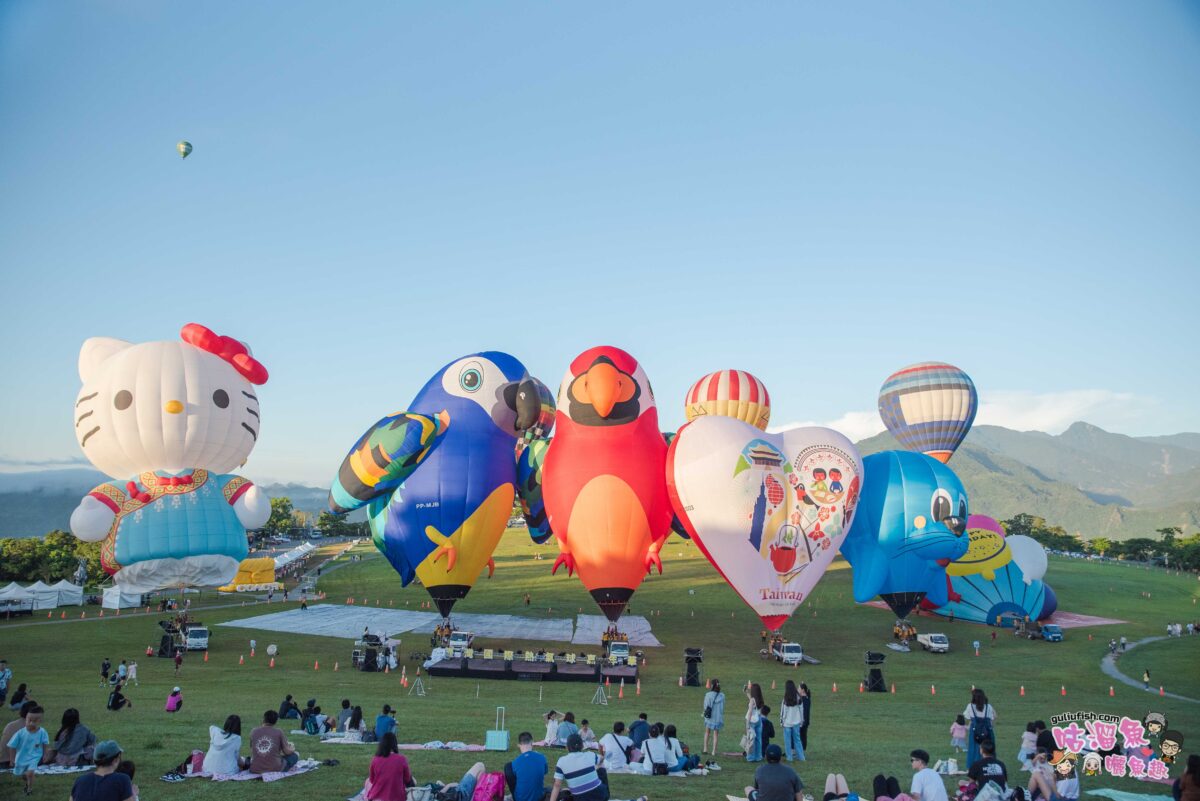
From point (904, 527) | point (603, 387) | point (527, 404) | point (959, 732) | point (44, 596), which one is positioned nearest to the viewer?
point (959, 732)

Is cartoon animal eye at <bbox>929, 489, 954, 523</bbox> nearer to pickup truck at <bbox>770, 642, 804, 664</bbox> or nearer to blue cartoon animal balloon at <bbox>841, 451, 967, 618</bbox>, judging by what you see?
blue cartoon animal balloon at <bbox>841, 451, 967, 618</bbox>

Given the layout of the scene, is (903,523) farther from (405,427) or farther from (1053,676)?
(405,427)

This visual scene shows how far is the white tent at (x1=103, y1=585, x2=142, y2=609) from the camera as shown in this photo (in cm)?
3241

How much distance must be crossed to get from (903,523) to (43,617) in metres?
33.7

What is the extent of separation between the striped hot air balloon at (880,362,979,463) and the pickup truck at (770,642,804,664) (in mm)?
17748

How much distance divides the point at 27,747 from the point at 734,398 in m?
31.8

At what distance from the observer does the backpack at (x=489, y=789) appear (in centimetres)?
807

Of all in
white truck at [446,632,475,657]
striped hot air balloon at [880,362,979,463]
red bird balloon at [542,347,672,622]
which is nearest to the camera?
white truck at [446,632,475,657]

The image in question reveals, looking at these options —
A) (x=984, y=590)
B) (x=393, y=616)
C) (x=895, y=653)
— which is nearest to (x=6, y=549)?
(x=393, y=616)

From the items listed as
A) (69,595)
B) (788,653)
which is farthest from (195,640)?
(788,653)

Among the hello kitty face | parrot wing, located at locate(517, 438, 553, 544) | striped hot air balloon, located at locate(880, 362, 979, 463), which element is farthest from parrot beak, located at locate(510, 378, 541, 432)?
striped hot air balloon, located at locate(880, 362, 979, 463)

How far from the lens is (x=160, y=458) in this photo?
100 feet

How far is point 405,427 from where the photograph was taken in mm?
24484

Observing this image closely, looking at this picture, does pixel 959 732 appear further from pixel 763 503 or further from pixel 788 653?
pixel 788 653
